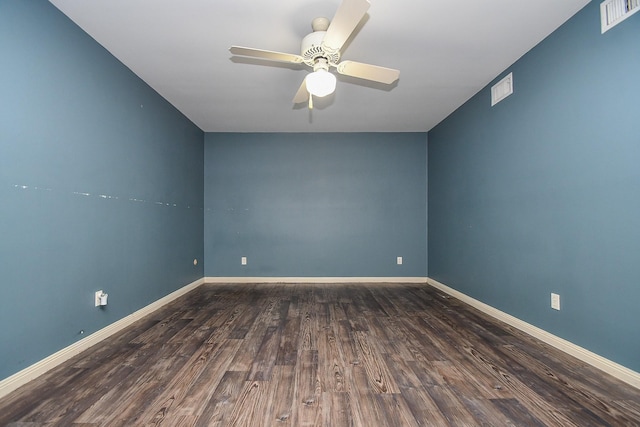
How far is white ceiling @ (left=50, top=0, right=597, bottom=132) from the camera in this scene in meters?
2.05

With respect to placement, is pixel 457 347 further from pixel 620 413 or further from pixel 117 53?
pixel 117 53

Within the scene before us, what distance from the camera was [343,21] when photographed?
1720mm

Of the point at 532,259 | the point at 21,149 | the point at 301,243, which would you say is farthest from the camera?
the point at 301,243

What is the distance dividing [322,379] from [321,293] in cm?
226

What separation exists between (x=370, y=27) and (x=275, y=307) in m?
2.88

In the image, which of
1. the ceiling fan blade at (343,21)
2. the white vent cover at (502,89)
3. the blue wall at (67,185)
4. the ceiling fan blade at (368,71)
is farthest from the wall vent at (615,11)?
the blue wall at (67,185)

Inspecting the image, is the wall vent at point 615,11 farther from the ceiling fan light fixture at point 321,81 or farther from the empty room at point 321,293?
the ceiling fan light fixture at point 321,81

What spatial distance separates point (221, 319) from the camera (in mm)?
3016

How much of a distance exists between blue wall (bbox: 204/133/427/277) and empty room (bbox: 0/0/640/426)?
0.87m

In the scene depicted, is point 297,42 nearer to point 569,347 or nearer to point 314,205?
point 314,205

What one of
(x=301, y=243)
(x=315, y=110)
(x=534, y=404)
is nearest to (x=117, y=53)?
(x=315, y=110)

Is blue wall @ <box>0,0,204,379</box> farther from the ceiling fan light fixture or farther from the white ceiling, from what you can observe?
the ceiling fan light fixture

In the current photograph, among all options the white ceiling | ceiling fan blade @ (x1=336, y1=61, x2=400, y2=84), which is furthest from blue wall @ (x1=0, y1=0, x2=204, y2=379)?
ceiling fan blade @ (x1=336, y1=61, x2=400, y2=84)

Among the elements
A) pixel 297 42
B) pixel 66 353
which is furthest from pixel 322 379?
pixel 297 42
